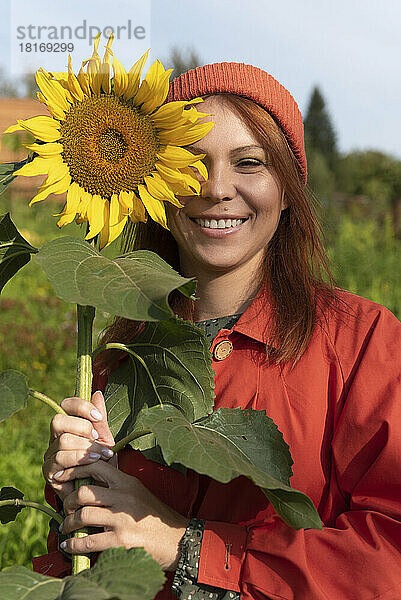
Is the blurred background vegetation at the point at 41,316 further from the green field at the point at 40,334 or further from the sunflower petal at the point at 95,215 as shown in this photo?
the sunflower petal at the point at 95,215

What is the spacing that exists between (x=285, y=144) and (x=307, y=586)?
33.9 inches

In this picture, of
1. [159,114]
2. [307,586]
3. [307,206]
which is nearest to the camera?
[159,114]

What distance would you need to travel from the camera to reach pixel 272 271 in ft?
5.51

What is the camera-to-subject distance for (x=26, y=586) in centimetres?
86

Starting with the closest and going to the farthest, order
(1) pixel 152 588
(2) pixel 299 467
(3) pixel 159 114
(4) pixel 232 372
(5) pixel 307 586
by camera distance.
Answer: (1) pixel 152 588
(3) pixel 159 114
(5) pixel 307 586
(2) pixel 299 467
(4) pixel 232 372

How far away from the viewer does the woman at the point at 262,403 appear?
1197 millimetres

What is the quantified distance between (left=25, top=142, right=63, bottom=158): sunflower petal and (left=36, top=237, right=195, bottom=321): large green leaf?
0.49 feet

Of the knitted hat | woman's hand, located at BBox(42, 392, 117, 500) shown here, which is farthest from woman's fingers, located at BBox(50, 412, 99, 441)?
the knitted hat

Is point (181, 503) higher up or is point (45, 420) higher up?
point (181, 503)

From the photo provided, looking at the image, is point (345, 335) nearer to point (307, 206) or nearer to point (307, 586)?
point (307, 206)

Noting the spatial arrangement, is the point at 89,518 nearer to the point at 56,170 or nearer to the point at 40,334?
the point at 56,170

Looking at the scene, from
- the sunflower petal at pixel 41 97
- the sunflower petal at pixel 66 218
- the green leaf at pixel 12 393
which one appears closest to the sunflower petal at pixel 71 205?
the sunflower petal at pixel 66 218

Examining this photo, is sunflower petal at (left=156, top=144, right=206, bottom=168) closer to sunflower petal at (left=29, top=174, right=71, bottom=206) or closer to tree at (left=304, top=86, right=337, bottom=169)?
sunflower petal at (left=29, top=174, right=71, bottom=206)

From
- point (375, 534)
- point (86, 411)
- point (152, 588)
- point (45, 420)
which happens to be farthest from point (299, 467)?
point (45, 420)
